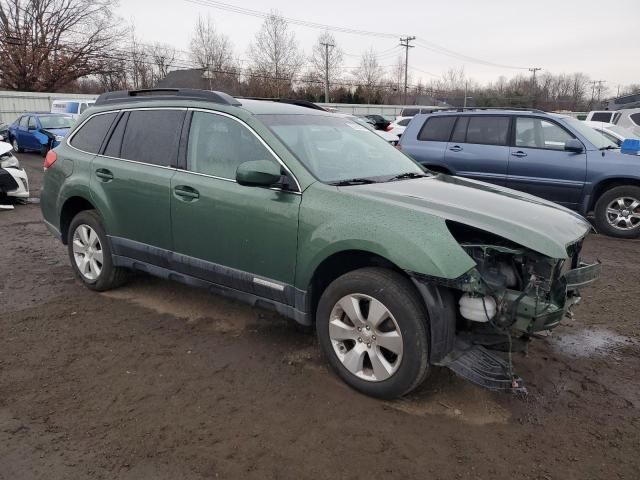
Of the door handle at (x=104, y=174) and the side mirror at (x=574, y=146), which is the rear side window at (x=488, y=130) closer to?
the side mirror at (x=574, y=146)

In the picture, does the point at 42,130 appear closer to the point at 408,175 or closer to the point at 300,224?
the point at 408,175

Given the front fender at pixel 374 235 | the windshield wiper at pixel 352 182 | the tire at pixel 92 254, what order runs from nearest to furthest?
the front fender at pixel 374 235 → the windshield wiper at pixel 352 182 → the tire at pixel 92 254

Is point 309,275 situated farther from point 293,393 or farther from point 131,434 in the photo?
point 131,434

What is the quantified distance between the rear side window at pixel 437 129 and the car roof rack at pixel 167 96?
5702 mm

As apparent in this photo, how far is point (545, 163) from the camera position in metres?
7.82

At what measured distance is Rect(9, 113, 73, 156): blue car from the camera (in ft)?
56.5

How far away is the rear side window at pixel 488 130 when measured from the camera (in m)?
8.37

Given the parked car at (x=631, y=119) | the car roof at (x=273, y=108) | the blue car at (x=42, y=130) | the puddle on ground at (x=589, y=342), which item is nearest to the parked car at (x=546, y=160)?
the puddle on ground at (x=589, y=342)

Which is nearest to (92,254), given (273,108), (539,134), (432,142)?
(273,108)

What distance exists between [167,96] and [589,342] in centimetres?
407

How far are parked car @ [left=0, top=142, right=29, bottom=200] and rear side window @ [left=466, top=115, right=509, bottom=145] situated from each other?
315 inches

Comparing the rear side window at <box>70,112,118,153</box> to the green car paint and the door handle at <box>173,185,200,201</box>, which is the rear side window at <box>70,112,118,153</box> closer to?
the green car paint

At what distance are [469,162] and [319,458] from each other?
22.6 ft

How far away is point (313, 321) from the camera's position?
353 centimetres
